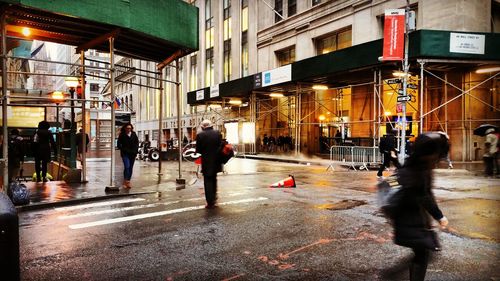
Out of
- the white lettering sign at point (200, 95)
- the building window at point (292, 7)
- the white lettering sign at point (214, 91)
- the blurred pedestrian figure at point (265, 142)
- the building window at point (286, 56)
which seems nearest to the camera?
the building window at point (292, 7)

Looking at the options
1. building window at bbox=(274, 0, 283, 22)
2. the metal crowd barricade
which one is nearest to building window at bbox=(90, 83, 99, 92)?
building window at bbox=(274, 0, 283, 22)

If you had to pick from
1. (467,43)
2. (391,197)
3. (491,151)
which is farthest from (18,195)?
(467,43)

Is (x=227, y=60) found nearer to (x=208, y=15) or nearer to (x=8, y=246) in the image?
(x=208, y=15)

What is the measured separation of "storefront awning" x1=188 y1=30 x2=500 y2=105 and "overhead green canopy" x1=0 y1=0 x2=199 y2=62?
9.72 metres

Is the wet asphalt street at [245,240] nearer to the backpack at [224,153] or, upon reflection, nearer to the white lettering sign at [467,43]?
the backpack at [224,153]

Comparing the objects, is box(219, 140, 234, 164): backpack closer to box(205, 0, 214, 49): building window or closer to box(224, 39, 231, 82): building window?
box(224, 39, 231, 82): building window

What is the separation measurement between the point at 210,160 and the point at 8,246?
5.70m

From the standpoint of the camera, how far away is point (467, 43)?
17.1m

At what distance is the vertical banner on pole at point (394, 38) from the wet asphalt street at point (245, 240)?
8.49 m

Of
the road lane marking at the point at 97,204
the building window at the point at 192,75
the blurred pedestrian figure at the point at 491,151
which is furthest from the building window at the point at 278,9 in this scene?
the road lane marking at the point at 97,204

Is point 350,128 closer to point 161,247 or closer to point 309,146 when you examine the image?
point 309,146

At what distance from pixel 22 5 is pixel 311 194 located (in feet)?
26.6

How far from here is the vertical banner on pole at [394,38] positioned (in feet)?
55.7

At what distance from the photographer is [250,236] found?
6.22m
